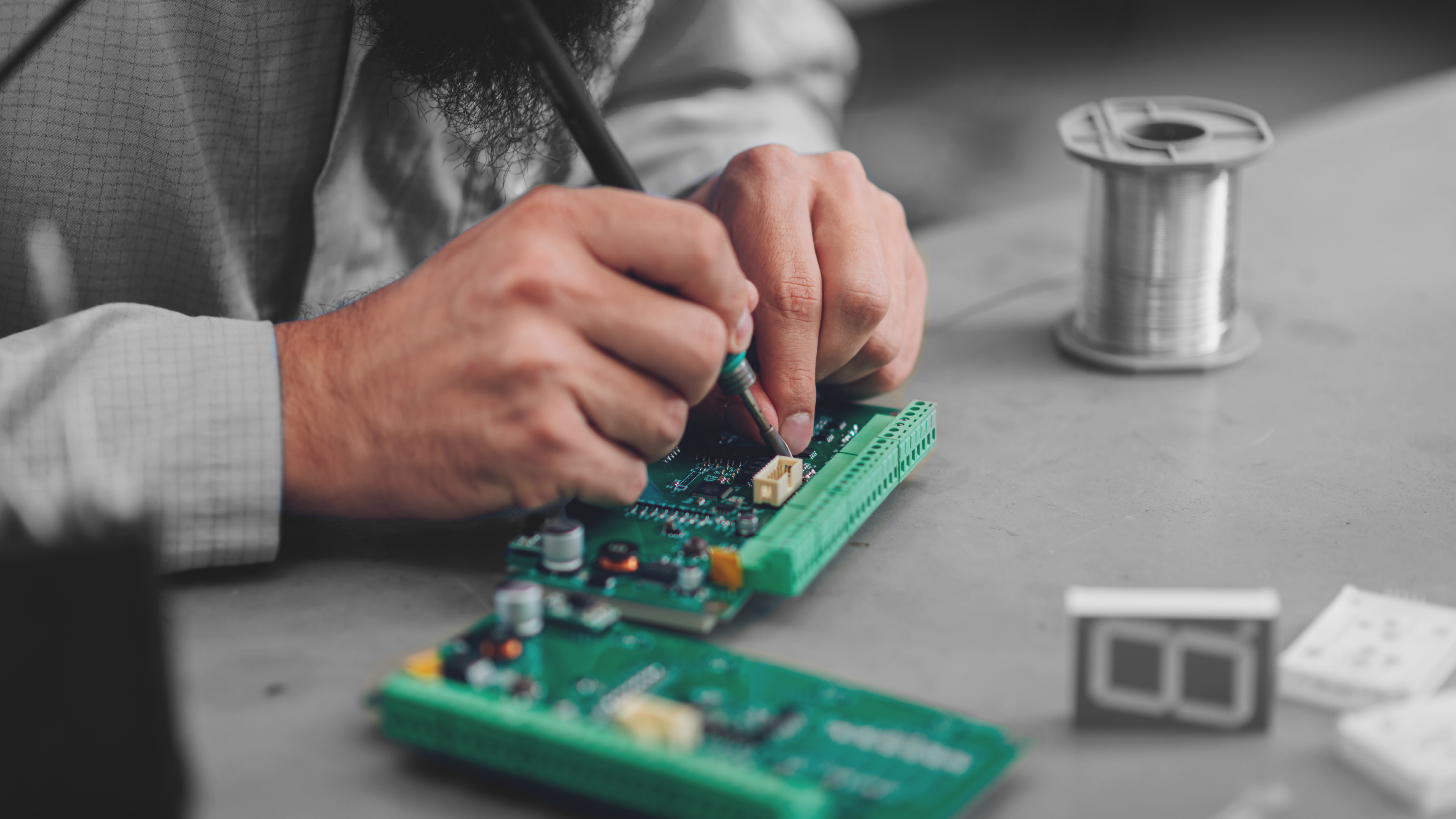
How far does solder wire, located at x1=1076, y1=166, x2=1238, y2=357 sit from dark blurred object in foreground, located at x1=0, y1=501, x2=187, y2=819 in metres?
1.04

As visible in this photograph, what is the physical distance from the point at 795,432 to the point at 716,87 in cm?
85

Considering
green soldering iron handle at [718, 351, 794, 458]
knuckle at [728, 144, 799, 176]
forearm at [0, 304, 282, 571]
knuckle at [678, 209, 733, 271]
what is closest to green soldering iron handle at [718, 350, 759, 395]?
green soldering iron handle at [718, 351, 794, 458]

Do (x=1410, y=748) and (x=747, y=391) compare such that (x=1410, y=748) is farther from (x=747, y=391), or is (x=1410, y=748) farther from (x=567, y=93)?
(x=567, y=93)

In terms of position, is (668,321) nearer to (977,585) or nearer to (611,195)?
(611,195)

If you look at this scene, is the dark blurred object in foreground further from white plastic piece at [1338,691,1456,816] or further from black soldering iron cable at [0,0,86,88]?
white plastic piece at [1338,691,1456,816]

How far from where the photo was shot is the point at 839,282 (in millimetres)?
1156

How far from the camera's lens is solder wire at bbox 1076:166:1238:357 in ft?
4.25

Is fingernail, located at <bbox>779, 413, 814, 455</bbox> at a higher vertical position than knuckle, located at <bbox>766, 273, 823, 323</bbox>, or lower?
lower

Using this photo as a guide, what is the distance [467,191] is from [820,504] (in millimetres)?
857

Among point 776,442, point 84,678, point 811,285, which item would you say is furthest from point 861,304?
point 84,678

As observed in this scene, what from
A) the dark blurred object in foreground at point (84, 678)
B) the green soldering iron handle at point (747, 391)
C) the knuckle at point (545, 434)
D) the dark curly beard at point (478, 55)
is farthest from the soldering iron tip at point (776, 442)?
the dark blurred object in foreground at point (84, 678)

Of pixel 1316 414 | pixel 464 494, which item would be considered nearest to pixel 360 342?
pixel 464 494

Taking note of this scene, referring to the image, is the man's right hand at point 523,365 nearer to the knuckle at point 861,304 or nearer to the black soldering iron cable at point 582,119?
the black soldering iron cable at point 582,119

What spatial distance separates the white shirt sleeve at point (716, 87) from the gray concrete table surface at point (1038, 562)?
37cm
